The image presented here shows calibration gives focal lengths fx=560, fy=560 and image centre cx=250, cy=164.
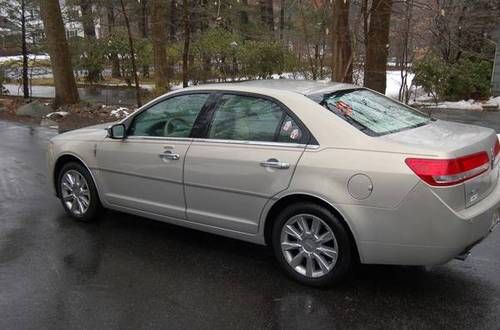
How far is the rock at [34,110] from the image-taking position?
15.1 metres

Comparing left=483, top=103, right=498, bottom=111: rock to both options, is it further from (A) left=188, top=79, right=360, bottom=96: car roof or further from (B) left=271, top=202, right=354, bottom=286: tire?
(B) left=271, top=202, right=354, bottom=286: tire

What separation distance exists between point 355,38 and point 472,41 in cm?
1138

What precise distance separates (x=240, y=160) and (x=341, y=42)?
23.1ft

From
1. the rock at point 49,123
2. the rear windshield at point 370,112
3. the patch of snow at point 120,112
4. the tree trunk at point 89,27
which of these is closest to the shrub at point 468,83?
the patch of snow at point 120,112

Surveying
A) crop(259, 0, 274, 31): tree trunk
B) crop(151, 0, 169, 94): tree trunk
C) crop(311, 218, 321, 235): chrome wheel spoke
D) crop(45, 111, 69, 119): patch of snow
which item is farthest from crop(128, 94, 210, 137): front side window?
crop(259, 0, 274, 31): tree trunk

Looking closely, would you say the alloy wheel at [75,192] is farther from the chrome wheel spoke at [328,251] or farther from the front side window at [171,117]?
the chrome wheel spoke at [328,251]

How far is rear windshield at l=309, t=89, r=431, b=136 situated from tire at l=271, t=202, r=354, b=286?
0.72 meters

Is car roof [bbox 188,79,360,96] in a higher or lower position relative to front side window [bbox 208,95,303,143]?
higher

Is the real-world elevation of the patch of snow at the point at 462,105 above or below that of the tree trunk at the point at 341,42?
below

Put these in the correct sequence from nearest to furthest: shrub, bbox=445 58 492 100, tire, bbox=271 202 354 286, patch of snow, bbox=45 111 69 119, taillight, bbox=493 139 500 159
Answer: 1. tire, bbox=271 202 354 286
2. taillight, bbox=493 139 500 159
3. patch of snow, bbox=45 111 69 119
4. shrub, bbox=445 58 492 100

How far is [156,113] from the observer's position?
517 cm

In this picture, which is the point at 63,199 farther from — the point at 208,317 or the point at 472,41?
the point at 472,41

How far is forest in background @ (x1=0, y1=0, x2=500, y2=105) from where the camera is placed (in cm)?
1232

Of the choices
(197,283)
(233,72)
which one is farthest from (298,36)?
(197,283)
